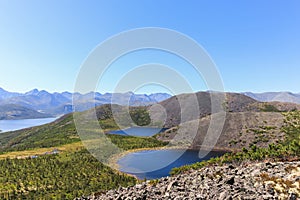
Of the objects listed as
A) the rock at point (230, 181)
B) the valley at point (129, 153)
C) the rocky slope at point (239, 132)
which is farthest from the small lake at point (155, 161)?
the rock at point (230, 181)

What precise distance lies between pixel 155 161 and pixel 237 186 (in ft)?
196

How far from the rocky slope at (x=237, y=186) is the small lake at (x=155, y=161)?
1267 inches

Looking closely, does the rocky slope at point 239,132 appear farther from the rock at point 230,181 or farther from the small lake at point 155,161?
the rock at point 230,181

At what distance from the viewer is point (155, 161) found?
275 ft

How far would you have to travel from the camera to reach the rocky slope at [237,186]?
76.0ft

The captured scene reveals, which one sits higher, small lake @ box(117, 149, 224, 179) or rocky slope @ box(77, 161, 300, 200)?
rocky slope @ box(77, 161, 300, 200)

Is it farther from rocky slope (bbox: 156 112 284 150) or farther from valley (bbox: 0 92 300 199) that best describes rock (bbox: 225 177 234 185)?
A: rocky slope (bbox: 156 112 284 150)

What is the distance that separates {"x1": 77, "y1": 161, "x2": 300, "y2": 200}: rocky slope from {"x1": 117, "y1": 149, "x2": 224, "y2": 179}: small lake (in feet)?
106

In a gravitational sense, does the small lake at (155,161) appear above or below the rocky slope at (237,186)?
below

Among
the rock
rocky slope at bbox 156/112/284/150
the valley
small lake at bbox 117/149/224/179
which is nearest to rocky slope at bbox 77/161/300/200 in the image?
the rock

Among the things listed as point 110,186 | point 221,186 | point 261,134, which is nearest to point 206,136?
point 261,134

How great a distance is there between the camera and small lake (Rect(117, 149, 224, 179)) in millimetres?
68881

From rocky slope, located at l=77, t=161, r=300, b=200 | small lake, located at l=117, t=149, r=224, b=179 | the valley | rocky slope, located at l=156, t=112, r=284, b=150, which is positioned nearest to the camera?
rocky slope, located at l=77, t=161, r=300, b=200

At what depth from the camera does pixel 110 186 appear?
55.3 m
